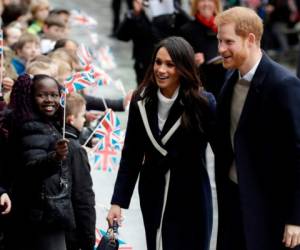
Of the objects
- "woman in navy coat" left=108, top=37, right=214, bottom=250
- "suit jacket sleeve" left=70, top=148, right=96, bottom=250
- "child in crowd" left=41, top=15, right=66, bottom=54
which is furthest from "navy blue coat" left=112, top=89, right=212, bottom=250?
"child in crowd" left=41, top=15, right=66, bottom=54

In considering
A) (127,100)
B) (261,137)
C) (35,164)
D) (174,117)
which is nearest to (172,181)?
(174,117)

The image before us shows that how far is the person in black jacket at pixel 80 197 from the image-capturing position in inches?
220

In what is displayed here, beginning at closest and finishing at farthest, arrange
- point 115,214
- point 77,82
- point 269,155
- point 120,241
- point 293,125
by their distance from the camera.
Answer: point 293,125 → point 269,155 → point 115,214 → point 77,82 → point 120,241

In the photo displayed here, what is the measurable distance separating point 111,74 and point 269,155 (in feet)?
32.1

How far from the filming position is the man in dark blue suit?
4637 mm

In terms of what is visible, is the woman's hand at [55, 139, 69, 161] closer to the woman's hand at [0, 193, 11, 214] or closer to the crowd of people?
the crowd of people

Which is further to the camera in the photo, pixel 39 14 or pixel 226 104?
pixel 39 14

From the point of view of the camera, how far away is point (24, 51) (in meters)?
8.93

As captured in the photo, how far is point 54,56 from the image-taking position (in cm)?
823

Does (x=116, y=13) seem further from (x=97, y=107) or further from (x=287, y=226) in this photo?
(x=287, y=226)

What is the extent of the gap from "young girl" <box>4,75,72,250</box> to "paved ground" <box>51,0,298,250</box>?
1545mm

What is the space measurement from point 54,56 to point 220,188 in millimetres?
3574

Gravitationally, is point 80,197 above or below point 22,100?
below

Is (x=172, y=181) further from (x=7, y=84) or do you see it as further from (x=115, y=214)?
(x=7, y=84)
